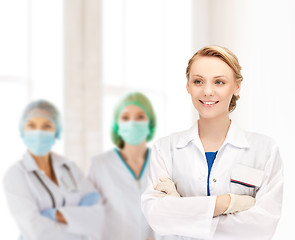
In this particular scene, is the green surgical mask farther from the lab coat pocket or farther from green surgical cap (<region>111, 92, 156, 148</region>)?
the lab coat pocket

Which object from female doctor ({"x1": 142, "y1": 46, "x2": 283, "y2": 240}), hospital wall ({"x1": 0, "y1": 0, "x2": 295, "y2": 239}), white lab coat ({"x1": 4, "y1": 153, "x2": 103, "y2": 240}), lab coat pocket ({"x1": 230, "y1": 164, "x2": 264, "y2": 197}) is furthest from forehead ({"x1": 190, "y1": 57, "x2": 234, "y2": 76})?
white lab coat ({"x1": 4, "y1": 153, "x2": 103, "y2": 240})

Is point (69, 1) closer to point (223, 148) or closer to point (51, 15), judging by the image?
point (51, 15)

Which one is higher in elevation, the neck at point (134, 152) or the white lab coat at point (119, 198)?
the neck at point (134, 152)

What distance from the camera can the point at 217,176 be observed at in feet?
3.36

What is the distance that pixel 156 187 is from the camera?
1037 millimetres

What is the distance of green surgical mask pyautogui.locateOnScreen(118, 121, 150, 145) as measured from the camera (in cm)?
211

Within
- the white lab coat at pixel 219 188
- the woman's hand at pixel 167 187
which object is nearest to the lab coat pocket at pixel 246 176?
the white lab coat at pixel 219 188

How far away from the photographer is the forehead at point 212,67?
967 mm

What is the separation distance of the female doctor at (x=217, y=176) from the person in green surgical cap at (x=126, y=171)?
1069 millimetres

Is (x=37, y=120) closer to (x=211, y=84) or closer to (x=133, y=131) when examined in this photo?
(x=133, y=131)

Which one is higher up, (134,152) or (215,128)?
(215,128)

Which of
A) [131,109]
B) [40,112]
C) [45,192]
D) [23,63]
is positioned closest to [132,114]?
[131,109]

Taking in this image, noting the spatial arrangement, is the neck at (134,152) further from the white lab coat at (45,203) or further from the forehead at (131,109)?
the white lab coat at (45,203)

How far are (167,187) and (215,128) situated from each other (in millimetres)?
190
